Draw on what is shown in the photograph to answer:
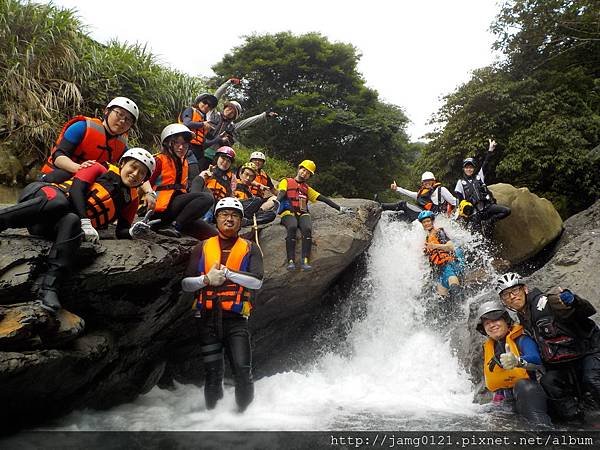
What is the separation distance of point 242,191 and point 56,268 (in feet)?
13.0

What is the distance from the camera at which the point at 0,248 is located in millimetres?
4211

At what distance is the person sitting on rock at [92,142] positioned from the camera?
4.77 metres

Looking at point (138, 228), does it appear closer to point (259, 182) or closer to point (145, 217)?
point (145, 217)

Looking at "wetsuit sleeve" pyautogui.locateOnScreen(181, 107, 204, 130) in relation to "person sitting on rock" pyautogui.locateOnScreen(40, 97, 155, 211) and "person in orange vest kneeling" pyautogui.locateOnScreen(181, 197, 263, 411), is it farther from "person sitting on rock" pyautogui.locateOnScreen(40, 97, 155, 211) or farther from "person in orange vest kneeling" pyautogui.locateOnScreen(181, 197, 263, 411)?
"person in orange vest kneeling" pyautogui.locateOnScreen(181, 197, 263, 411)

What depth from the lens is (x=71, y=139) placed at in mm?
4965

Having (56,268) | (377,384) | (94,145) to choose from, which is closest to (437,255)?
(377,384)

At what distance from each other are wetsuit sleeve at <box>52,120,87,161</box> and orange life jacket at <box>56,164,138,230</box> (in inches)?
17.8

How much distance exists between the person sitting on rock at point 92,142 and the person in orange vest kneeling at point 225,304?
109cm

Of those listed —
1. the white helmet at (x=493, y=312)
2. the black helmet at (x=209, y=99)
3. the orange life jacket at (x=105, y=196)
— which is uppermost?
the black helmet at (x=209, y=99)

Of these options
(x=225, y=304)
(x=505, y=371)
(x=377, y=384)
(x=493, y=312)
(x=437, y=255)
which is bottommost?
(x=377, y=384)

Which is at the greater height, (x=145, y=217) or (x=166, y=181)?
(x=166, y=181)

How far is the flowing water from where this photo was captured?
16.1ft

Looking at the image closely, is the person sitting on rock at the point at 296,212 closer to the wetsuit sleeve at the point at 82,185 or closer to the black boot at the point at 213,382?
the black boot at the point at 213,382

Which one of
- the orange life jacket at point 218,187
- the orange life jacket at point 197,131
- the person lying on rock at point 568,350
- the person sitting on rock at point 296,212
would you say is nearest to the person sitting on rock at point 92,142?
the orange life jacket at point 218,187
